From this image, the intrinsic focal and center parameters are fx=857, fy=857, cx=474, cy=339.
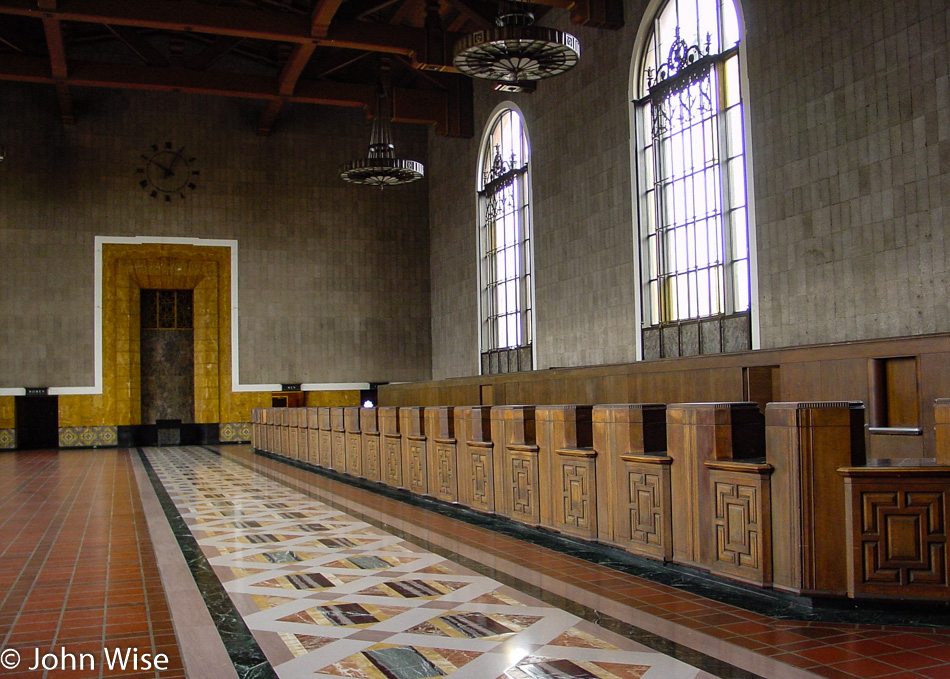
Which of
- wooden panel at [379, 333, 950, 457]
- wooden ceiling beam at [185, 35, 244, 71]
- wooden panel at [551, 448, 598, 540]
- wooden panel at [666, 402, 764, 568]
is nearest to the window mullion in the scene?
wooden panel at [379, 333, 950, 457]

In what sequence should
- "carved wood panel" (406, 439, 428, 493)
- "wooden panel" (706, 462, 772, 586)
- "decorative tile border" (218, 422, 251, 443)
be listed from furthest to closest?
"decorative tile border" (218, 422, 251, 443) → "carved wood panel" (406, 439, 428, 493) → "wooden panel" (706, 462, 772, 586)

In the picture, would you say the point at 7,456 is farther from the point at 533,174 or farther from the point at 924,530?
the point at 924,530

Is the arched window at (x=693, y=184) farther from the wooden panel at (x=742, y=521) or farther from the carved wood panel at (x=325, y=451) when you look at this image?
the wooden panel at (x=742, y=521)

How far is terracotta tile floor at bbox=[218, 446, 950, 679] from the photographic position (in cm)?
308

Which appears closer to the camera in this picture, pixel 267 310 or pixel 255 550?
pixel 255 550

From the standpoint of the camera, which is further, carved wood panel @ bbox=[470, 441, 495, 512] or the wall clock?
the wall clock

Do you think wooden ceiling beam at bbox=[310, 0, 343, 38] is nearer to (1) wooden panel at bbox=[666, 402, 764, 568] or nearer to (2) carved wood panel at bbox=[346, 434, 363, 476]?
(2) carved wood panel at bbox=[346, 434, 363, 476]

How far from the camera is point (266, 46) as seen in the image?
21484 millimetres

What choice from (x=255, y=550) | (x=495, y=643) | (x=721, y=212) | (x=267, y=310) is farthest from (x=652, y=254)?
(x=267, y=310)

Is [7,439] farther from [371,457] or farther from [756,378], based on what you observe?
[756,378]

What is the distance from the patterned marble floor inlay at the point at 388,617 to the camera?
3188 millimetres

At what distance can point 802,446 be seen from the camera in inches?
156

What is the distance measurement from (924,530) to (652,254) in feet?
30.9

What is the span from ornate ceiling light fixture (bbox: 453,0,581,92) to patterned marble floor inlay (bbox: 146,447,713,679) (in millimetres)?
6798
